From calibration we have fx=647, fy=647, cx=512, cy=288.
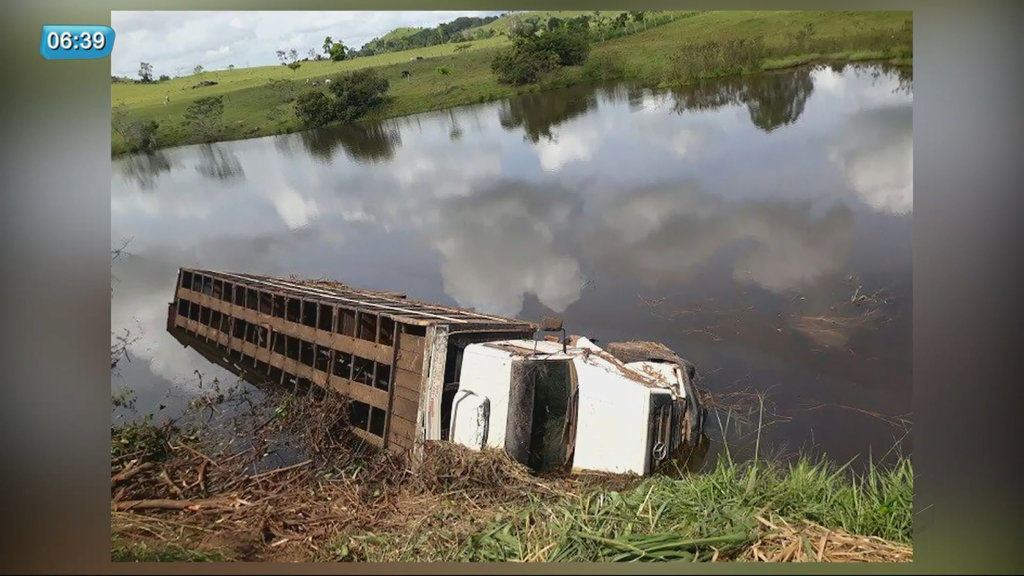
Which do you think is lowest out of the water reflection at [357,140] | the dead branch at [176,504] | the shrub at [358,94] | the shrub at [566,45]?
the dead branch at [176,504]

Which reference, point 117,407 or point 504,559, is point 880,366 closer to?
point 504,559

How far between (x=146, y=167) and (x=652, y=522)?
132 inches

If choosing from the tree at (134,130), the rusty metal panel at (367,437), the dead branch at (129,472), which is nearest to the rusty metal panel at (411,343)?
the rusty metal panel at (367,437)

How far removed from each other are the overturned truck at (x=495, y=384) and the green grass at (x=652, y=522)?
0.28m

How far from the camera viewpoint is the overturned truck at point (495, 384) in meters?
3.45

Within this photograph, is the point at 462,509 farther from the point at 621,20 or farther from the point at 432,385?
the point at 621,20

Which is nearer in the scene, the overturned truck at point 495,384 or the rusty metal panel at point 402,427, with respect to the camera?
the overturned truck at point 495,384

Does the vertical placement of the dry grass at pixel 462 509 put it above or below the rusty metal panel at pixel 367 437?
below

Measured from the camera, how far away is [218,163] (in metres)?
3.90

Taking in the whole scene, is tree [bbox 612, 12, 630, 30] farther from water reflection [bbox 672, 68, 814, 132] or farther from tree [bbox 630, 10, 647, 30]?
water reflection [bbox 672, 68, 814, 132]

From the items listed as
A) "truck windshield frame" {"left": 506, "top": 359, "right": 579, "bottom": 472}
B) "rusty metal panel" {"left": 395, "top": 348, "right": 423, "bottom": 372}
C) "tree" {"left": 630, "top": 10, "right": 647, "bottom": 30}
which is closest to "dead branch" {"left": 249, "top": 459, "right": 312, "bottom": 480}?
"rusty metal panel" {"left": 395, "top": 348, "right": 423, "bottom": 372}

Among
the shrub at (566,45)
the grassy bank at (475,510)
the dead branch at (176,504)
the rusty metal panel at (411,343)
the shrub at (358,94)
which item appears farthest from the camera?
the shrub at (358,94)

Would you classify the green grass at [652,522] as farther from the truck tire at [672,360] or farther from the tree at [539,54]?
the tree at [539,54]
